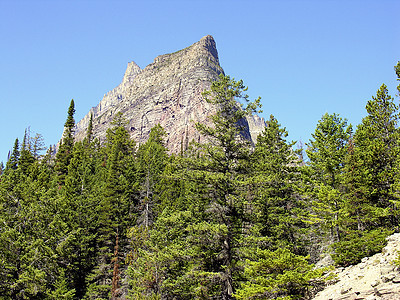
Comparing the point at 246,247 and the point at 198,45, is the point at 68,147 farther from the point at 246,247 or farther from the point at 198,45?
the point at 198,45

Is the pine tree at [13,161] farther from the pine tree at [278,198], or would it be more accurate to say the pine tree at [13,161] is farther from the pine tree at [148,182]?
the pine tree at [278,198]

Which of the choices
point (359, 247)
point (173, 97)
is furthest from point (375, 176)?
point (173, 97)

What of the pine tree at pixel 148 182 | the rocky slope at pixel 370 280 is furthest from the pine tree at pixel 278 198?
the pine tree at pixel 148 182

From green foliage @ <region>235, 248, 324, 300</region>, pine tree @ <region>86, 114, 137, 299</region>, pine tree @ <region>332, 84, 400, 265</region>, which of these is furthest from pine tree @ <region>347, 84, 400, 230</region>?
pine tree @ <region>86, 114, 137, 299</region>

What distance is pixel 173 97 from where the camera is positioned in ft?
522

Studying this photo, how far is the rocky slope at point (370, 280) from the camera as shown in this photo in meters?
11.2

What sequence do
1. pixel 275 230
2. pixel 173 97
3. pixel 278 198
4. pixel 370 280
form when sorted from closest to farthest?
pixel 370 280
pixel 275 230
pixel 278 198
pixel 173 97

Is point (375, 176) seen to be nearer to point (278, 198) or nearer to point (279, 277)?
point (278, 198)

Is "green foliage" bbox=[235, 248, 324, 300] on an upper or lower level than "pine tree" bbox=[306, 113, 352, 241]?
lower

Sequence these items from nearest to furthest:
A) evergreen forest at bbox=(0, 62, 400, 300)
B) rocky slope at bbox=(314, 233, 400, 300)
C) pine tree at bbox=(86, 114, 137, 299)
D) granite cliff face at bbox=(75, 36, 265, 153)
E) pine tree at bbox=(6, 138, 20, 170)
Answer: rocky slope at bbox=(314, 233, 400, 300) < evergreen forest at bbox=(0, 62, 400, 300) < pine tree at bbox=(86, 114, 137, 299) < pine tree at bbox=(6, 138, 20, 170) < granite cliff face at bbox=(75, 36, 265, 153)

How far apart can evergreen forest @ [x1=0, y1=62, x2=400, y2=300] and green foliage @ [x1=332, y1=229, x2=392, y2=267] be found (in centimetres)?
7

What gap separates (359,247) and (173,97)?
478ft

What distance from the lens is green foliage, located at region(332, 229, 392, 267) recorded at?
1795cm

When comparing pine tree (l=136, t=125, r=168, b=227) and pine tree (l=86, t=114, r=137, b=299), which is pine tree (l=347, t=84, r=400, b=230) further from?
pine tree (l=86, t=114, r=137, b=299)
